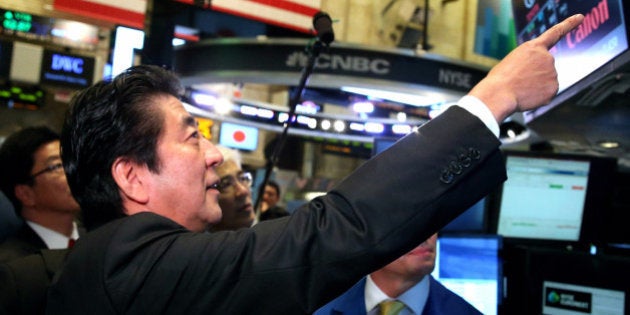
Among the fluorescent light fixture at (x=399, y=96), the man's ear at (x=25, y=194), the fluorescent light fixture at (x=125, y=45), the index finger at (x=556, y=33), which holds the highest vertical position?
the fluorescent light fixture at (x=399, y=96)

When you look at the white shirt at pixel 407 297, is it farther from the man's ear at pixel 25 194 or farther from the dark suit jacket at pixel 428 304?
the man's ear at pixel 25 194

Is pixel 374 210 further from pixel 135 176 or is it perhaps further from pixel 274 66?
pixel 274 66

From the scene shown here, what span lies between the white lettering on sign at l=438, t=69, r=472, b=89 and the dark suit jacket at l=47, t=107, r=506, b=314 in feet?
12.8

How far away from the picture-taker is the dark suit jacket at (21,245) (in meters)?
2.04

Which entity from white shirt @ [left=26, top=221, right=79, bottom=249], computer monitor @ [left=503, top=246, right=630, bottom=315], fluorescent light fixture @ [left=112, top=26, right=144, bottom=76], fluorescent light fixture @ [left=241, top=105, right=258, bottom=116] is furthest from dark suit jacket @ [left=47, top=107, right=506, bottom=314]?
fluorescent light fixture @ [left=241, top=105, right=258, bottom=116]

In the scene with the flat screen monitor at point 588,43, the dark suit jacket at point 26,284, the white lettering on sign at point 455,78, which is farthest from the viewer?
the white lettering on sign at point 455,78

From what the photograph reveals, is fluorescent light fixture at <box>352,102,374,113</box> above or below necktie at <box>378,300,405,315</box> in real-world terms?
→ above

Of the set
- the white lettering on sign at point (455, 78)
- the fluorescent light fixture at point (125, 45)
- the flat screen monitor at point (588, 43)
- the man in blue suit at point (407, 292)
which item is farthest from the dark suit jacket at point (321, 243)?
the white lettering on sign at point (455, 78)

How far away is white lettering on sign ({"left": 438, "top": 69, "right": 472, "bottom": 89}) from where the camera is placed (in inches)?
187

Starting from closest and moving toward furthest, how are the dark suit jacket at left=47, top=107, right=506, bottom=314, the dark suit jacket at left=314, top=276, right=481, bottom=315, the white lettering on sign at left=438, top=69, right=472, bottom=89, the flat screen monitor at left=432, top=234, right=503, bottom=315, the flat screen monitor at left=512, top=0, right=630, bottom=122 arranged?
the dark suit jacket at left=47, top=107, right=506, bottom=314 < the flat screen monitor at left=512, top=0, right=630, bottom=122 < the dark suit jacket at left=314, top=276, right=481, bottom=315 < the flat screen monitor at left=432, top=234, right=503, bottom=315 < the white lettering on sign at left=438, top=69, right=472, bottom=89

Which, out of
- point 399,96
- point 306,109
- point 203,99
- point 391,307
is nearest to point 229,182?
point 391,307

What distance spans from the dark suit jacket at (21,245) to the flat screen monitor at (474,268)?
146 cm

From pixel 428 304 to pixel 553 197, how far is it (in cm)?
82

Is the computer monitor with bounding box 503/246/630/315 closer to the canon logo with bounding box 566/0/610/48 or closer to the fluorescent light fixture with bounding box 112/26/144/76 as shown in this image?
the canon logo with bounding box 566/0/610/48
